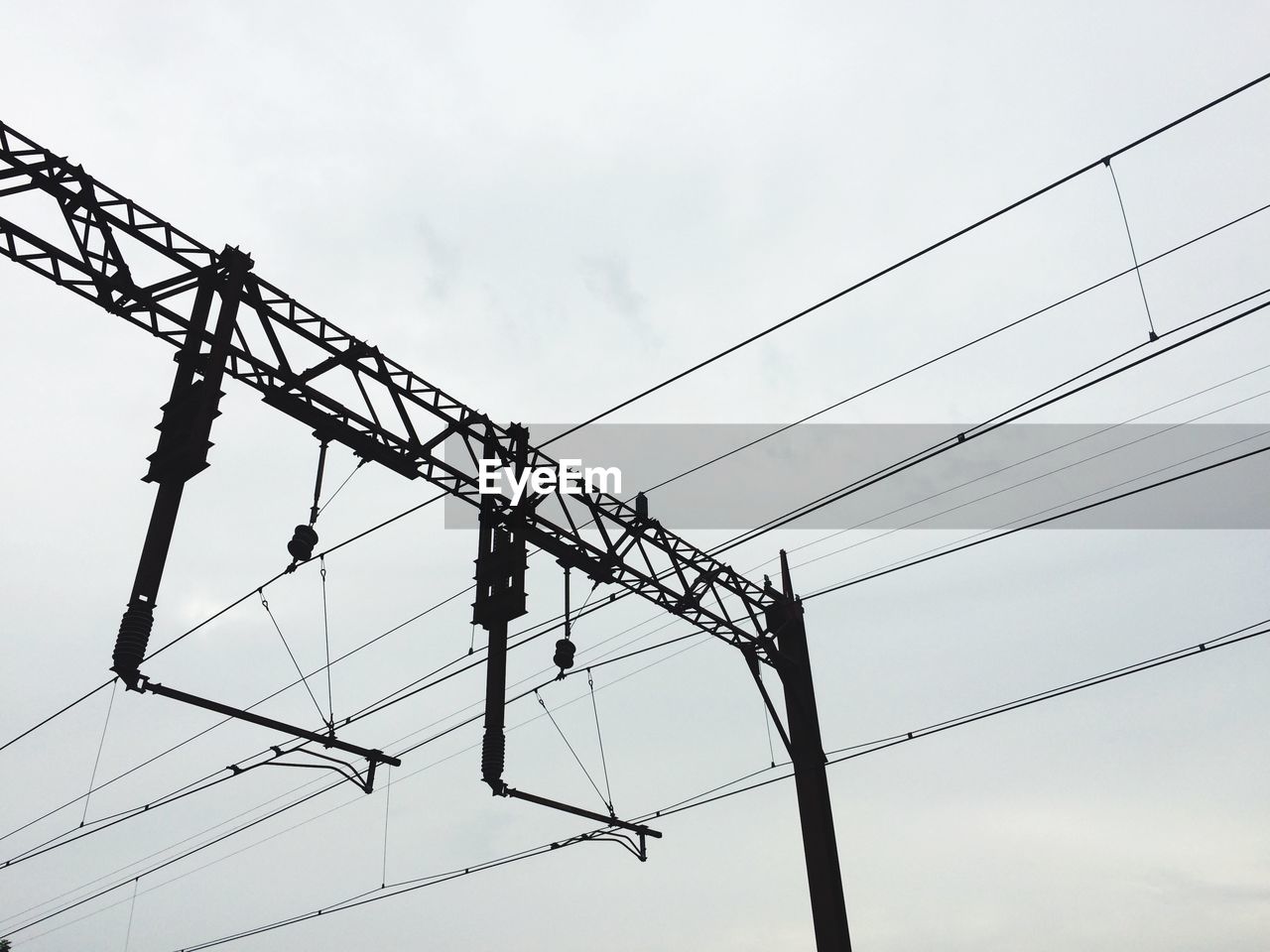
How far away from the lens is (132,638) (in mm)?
9055

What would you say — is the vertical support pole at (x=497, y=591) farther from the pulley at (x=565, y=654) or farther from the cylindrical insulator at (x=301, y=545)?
the cylindrical insulator at (x=301, y=545)

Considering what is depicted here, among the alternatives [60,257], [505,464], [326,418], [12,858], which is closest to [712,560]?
[505,464]

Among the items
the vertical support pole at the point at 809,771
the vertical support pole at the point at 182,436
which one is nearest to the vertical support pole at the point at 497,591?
the vertical support pole at the point at 182,436

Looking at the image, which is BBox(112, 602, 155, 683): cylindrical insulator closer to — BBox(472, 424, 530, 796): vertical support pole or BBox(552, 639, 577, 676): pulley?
BBox(472, 424, 530, 796): vertical support pole

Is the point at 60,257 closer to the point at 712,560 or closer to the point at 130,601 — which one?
the point at 130,601

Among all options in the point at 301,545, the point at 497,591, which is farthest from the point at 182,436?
the point at 497,591

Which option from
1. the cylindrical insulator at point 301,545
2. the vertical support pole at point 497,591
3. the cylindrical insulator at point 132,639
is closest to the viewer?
the cylindrical insulator at point 132,639

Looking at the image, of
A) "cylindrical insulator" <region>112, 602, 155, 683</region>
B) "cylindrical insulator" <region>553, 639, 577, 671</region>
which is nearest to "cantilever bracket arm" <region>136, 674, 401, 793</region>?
"cylindrical insulator" <region>112, 602, 155, 683</region>

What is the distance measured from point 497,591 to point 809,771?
19.5ft

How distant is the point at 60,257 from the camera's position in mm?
10820

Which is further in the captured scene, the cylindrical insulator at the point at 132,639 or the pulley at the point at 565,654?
the pulley at the point at 565,654

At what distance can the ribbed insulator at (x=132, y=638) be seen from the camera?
8938mm

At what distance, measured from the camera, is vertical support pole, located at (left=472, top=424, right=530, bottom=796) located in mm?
12602

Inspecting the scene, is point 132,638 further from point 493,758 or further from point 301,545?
point 493,758
